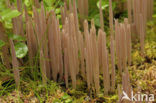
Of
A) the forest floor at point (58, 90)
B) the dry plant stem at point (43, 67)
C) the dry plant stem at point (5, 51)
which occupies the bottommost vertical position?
Result: the forest floor at point (58, 90)

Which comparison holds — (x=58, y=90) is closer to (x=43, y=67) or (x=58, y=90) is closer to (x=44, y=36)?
(x=43, y=67)

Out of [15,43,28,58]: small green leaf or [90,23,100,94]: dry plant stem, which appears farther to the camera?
[15,43,28,58]: small green leaf

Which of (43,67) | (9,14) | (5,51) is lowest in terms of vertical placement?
(43,67)

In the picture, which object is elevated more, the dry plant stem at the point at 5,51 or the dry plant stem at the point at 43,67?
the dry plant stem at the point at 5,51

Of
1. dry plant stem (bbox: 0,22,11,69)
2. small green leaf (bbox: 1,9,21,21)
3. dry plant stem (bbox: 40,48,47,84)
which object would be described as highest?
small green leaf (bbox: 1,9,21,21)

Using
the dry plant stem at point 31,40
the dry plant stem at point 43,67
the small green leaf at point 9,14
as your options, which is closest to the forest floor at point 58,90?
the dry plant stem at point 43,67

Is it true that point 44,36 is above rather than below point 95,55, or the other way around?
above

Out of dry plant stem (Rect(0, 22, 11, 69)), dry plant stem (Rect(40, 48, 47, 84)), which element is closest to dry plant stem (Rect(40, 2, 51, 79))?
dry plant stem (Rect(40, 48, 47, 84))

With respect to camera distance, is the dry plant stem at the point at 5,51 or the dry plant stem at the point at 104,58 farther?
the dry plant stem at the point at 5,51

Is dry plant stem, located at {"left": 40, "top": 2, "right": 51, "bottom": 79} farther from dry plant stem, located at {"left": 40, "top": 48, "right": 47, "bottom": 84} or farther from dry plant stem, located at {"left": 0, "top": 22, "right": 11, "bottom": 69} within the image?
dry plant stem, located at {"left": 0, "top": 22, "right": 11, "bottom": 69}

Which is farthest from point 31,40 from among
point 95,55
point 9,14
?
point 95,55

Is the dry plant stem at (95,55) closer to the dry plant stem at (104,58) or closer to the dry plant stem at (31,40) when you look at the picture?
the dry plant stem at (104,58)
